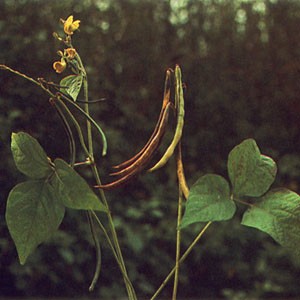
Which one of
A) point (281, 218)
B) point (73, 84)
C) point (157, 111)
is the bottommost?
point (157, 111)

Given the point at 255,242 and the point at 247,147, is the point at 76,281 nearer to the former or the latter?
the point at 255,242

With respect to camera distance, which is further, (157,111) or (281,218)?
(157,111)

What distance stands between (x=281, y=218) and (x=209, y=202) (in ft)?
0.20

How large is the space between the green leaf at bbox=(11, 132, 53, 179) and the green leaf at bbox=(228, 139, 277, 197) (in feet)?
0.52

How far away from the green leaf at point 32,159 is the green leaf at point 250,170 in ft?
0.52

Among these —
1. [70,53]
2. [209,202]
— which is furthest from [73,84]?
[209,202]

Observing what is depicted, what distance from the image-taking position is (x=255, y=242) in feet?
9.46

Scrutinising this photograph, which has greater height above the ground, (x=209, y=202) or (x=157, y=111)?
(x=209, y=202)

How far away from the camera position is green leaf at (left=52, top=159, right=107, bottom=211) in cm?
61

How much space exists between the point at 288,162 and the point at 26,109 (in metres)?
1.06

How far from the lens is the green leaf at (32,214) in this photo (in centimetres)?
62

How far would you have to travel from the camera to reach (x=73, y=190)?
0.61 meters

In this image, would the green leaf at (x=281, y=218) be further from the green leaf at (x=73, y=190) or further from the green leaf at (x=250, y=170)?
the green leaf at (x=73, y=190)

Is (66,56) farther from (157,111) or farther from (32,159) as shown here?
(157,111)
